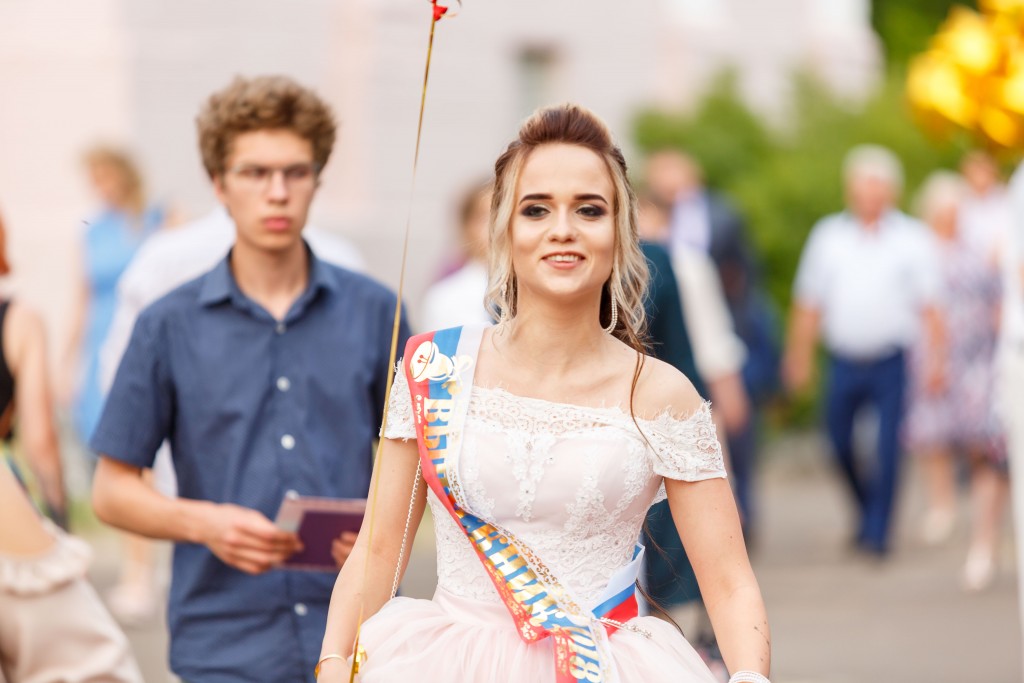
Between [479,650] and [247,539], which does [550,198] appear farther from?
[247,539]

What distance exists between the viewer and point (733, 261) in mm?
12102

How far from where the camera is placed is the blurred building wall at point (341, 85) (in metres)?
19.5

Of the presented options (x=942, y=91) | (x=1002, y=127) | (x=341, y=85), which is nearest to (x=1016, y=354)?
(x=1002, y=127)

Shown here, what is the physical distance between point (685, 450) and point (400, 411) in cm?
54

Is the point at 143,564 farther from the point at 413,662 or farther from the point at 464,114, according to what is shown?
the point at 464,114

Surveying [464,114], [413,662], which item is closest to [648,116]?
[464,114]

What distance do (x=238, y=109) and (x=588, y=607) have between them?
1.85m

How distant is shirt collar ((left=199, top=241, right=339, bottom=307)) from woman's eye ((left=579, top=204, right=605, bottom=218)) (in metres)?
1.39

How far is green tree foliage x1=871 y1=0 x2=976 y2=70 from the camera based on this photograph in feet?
111

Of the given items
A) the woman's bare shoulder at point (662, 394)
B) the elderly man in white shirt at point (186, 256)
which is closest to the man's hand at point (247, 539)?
the woman's bare shoulder at point (662, 394)

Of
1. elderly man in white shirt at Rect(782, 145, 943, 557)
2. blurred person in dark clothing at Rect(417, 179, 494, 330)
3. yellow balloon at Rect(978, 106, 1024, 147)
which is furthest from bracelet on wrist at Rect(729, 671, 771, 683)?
elderly man in white shirt at Rect(782, 145, 943, 557)

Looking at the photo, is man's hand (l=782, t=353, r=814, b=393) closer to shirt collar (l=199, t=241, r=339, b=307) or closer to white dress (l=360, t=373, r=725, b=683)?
Result: shirt collar (l=199, t=241, r=339, b=307)

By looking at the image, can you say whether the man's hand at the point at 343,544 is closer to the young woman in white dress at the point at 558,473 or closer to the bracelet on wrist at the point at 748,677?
the young woman in white dress at the point at 558,473

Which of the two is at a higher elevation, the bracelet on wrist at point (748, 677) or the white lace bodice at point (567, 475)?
the white lace bodice at point (567, 475)
